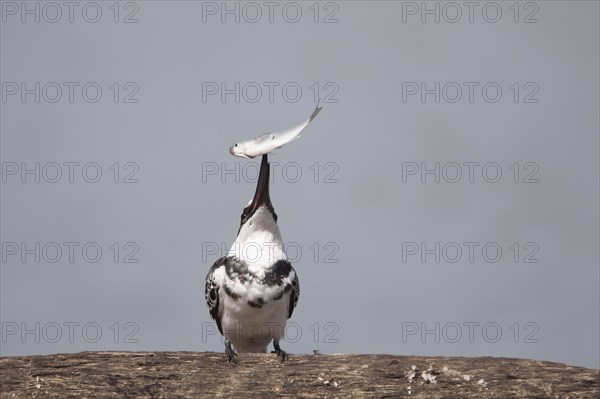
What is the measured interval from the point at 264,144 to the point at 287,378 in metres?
2.01

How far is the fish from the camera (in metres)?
7.65

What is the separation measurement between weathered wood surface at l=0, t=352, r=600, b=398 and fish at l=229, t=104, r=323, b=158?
1.80 meters

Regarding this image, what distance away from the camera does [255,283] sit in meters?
8.14

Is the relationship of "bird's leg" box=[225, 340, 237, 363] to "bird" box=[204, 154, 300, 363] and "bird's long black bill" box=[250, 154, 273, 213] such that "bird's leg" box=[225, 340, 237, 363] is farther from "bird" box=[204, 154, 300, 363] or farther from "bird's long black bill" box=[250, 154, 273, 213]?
"bird's long black bill" box=[250, 154, 273, 213]

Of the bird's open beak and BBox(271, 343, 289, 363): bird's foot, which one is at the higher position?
the bird's open beak

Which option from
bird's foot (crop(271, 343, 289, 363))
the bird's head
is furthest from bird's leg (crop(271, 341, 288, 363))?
the bird's head

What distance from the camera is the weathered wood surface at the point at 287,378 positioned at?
6488mm

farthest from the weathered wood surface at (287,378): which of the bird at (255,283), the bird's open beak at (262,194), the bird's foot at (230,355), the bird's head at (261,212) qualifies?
the bird's open beak at (262,194)

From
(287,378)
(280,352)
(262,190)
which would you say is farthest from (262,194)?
(287,378)

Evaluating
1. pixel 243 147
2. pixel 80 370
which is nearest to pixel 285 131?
pixel 243 147

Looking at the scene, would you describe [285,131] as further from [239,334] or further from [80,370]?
[80,370]

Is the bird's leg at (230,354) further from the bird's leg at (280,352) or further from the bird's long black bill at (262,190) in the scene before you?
the bird's long black bill at (262,190)

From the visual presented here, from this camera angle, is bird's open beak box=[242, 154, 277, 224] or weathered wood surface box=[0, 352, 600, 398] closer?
weathered wood surface box=[0, 352, 600, 398]

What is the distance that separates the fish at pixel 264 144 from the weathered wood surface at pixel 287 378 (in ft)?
5.92
